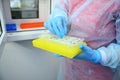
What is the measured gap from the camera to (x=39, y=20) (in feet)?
3.59

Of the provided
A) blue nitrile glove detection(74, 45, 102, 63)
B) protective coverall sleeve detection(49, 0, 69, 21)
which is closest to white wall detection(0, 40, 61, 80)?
protective coverall sleeve detection(49, 0, 69, 21)

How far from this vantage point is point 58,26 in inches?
31.5

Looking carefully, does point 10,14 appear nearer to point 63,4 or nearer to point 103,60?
point 63,4

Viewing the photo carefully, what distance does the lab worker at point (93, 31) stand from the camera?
69 cm

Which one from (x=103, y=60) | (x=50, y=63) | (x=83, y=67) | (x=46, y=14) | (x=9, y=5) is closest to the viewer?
(x=103, y=60)

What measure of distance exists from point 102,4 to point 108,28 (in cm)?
12

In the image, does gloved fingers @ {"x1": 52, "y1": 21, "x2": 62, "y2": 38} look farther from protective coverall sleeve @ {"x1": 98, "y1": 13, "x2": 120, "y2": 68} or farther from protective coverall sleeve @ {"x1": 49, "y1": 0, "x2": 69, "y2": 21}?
protective coverall sleeve @ {"x1": 98, "y1": 13, "x2": 120, "y2": 68}

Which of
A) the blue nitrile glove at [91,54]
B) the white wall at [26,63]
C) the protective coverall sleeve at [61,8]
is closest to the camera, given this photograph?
the blue nitrile glove at [91,54]

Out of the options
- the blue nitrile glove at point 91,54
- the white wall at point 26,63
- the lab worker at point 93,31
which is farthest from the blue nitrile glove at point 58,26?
the white wall at point 26,63

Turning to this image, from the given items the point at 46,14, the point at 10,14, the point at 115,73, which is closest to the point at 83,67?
the point at 115,73

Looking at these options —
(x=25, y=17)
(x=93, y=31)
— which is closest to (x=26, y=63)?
(x=25, y=17)

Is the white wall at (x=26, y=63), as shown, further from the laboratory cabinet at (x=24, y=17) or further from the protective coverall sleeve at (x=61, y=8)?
the protective coverall sleeve at (x=61, y=8)

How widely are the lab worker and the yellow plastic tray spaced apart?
0.03 meters

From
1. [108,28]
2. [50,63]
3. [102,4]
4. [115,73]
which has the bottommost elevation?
[50,63]
